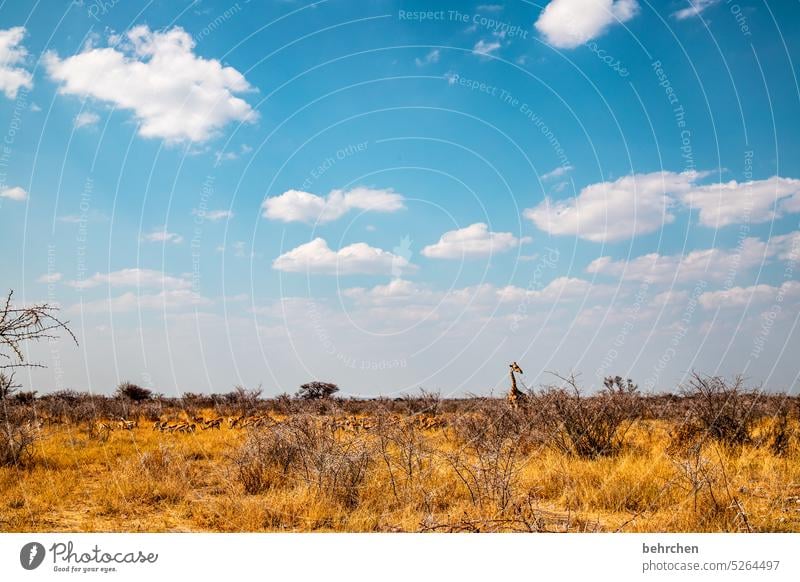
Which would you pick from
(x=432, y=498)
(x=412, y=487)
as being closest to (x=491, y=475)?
(x=432, y=498)

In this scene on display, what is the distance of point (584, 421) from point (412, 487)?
513 cm

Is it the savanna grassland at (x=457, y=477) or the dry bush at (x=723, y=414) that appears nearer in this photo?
the savanna grassland at (x=457, y=477)

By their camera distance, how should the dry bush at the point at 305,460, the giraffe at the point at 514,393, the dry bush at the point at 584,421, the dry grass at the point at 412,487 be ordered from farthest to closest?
the giraffe at the point at 514,393 → the dry bush at the point at 584,421 → the dry bush at the point at 305,460 → the dry grass at the point at 412,487

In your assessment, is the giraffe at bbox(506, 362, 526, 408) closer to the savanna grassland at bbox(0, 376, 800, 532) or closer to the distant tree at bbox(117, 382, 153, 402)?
the savanna grassland at bbox(0, 376, 800, 532)

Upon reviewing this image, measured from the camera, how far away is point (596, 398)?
39.2ft

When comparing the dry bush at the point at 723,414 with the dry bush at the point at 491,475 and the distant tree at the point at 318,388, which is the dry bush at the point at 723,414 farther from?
the distant tree at the point at 318,388

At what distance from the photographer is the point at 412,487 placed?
25.8 feet

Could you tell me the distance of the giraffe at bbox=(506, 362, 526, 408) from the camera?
1387cm

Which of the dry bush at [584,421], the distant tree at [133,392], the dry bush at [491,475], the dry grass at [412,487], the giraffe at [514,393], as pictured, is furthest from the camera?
the distant tree at [133,392]

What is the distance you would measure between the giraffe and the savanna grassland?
1.55 feet
